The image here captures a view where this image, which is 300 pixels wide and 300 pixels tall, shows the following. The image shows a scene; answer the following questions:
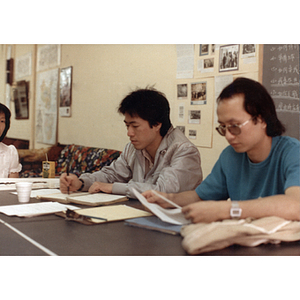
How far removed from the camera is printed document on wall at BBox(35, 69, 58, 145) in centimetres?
328

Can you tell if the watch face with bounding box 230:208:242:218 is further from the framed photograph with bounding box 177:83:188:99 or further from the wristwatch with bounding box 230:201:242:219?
the framed photograph with bounding box 177:83:188:99

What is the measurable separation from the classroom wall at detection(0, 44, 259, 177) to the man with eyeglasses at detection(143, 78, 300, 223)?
97cm

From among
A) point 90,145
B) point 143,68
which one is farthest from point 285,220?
point 90,145

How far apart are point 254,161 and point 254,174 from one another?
0.05 metres

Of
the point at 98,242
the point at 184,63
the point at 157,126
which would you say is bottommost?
the point at 98,242

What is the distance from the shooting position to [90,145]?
3.05 metres

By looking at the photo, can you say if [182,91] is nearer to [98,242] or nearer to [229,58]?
[229,58]

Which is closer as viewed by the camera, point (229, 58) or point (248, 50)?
point (248, 50)

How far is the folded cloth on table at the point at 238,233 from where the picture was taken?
836 millimetres

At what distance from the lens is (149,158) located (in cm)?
189

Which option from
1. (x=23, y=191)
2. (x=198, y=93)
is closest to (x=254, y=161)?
(x=23, y=191)

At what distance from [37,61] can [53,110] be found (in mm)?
497

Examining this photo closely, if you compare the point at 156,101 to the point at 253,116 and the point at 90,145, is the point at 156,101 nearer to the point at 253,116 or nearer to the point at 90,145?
the point at 253,116

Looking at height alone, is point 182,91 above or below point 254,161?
above
